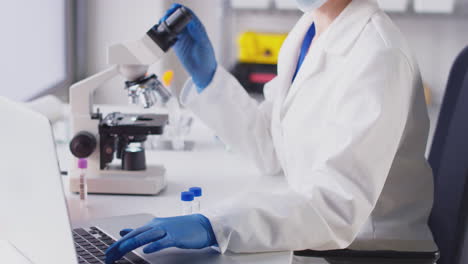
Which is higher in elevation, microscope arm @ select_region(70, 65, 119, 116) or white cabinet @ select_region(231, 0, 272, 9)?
microscope arm @ select_region(70, 65, 119, 116)

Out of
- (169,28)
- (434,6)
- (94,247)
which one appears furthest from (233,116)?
(434,6)

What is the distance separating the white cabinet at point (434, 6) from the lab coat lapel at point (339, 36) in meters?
1.96

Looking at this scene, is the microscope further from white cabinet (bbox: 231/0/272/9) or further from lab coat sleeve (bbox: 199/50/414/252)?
white cabinet (bbox: 231/0/272/9)

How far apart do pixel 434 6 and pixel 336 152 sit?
7.68 feet

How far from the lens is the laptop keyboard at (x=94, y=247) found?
121cm

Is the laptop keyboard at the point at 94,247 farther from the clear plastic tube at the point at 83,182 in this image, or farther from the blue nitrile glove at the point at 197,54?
the blue nitrile glove at the point at 197,54

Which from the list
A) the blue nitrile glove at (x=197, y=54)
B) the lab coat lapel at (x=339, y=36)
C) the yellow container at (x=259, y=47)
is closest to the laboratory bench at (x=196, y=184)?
A: the blue nitrile glove at (x=197, y=54)

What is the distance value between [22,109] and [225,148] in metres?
1.29

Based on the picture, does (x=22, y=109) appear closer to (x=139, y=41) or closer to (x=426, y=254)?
(x=139, y=41)

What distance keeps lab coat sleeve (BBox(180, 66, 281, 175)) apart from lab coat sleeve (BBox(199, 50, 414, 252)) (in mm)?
580

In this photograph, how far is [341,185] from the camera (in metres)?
1.31

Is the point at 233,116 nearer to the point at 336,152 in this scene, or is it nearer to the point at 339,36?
the point at 339,36

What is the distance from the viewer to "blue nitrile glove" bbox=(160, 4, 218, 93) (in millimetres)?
1937

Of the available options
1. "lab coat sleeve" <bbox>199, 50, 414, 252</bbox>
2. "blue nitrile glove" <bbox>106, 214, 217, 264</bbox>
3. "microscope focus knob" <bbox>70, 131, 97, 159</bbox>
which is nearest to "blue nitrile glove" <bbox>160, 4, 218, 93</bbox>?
"microscope focus knob" <bbox>70, 131, 97, 159</bbox>
